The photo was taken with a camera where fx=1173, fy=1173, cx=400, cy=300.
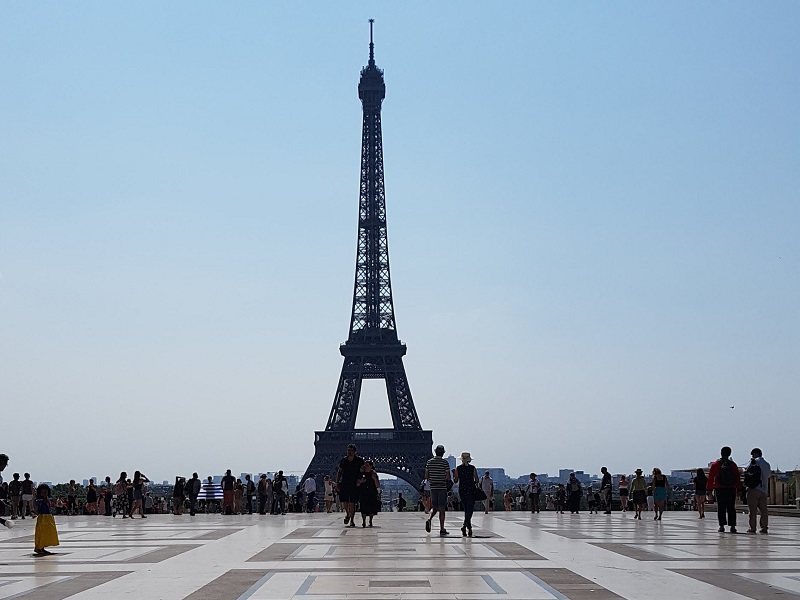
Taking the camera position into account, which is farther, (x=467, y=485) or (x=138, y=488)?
(x=138, y=488)

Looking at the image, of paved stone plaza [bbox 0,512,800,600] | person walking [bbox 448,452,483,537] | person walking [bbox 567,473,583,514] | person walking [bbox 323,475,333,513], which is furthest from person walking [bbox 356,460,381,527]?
person walking [bbox 567,473,583,514]

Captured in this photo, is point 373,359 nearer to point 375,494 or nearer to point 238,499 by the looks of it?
point 238,499

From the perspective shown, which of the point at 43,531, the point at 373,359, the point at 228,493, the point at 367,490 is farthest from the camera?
the point at 373,359

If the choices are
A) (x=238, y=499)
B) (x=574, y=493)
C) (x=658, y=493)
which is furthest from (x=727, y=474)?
(x=238, y=499)

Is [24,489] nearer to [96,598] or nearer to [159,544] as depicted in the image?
[159,544]

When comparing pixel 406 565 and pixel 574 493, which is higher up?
pixel 574 493

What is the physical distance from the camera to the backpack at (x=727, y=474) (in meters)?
22.7

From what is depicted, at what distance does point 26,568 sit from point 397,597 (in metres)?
6.28

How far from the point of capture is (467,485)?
21.6 meters

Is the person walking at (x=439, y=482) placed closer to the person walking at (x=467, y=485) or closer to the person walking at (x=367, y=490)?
the person walking at (x=467, y=485)

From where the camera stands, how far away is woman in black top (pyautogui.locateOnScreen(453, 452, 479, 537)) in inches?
845

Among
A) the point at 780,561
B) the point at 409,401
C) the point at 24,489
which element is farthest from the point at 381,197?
the point at 780,561

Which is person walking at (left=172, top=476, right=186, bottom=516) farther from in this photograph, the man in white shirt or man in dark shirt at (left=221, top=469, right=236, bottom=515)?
the man in white shirt

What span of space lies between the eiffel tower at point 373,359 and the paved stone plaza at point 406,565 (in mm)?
63085
